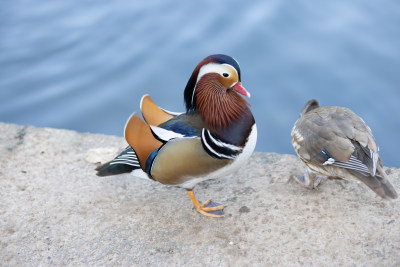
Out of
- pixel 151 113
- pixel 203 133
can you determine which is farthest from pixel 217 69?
pixel 151 113

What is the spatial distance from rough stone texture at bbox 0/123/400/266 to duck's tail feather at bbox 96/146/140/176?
254 mm

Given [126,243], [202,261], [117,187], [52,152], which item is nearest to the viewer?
[202,261]

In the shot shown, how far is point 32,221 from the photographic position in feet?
7.98

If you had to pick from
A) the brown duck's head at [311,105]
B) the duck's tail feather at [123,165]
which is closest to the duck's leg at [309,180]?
the brown duck's head at [311,105]

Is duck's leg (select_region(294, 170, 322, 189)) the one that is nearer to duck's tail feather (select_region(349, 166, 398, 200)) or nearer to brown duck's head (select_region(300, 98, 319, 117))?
duck's tail feather (select_region(349, 166, 398, 200))

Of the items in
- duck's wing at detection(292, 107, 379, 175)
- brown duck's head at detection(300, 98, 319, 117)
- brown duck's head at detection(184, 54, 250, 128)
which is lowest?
brown duck's head at detection(300, 98, 319, 117)

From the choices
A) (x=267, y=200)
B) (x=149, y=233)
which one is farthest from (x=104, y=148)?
(x=267, y=200)

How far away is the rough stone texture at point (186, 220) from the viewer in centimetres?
214

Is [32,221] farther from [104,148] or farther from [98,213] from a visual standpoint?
[104,148]

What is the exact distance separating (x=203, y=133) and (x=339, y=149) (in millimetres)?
731

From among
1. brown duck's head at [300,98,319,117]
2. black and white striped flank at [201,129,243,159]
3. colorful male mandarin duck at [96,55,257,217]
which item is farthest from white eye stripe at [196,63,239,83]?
brown duck's head at [300,98,319,117]

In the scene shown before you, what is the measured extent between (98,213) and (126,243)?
320 millimetres

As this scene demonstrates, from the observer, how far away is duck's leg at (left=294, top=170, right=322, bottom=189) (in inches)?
100

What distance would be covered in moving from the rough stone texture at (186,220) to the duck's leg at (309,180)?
0.13 ft
